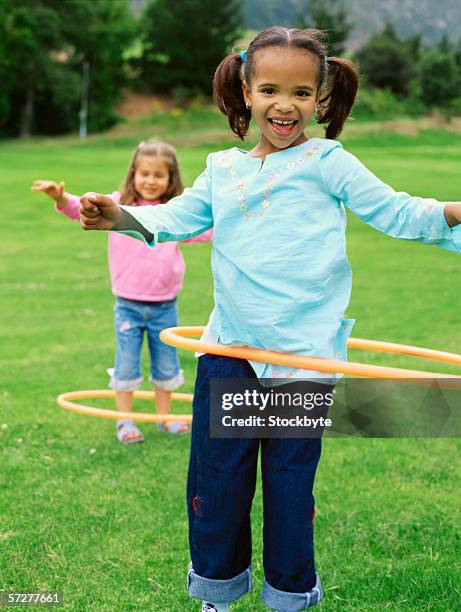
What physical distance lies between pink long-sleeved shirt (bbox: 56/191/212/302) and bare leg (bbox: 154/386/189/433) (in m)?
0.69

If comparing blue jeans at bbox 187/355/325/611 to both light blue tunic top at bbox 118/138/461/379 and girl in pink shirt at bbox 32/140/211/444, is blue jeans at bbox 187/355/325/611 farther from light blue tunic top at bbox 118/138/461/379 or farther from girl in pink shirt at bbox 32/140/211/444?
girl in pink shirt at bbox 32/140/211/444

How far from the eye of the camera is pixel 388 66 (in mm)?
66750

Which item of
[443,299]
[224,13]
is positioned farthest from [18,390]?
[224,13]

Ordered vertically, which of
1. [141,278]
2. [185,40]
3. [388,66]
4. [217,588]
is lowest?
[217,588]

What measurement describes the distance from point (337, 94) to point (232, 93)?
39 cm

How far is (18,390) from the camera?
6590 mm

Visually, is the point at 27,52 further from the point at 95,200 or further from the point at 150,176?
the point at 95,200

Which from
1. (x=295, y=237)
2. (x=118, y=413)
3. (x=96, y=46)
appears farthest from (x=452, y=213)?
(x=96, y=46)

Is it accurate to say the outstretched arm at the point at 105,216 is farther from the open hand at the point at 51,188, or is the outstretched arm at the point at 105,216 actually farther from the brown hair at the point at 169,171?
the brown hair at the point at 169,171

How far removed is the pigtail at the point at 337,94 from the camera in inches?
122

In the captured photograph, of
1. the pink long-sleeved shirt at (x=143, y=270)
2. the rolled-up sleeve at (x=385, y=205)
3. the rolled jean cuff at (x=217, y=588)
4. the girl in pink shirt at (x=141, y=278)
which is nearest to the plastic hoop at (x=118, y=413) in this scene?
the girl in pink shirt at (x=141, y=278)

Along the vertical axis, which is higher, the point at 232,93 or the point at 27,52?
the point at 232,93

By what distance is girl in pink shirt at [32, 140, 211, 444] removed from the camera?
543cm

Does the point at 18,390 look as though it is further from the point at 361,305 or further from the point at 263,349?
the point at 361,305
